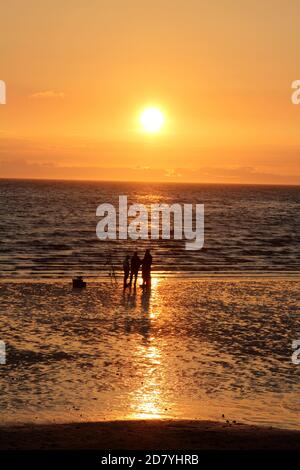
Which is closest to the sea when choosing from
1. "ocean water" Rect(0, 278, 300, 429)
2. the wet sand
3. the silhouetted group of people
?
"ocean water" Rect(0, 278, 300, 429)

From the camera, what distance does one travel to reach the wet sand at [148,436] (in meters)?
12.0

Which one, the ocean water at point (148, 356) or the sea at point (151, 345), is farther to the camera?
the sea at point (151, 345)

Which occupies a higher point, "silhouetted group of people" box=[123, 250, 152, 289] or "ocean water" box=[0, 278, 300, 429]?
"silhouetted group of people" box=[123, 250, 152, 289]

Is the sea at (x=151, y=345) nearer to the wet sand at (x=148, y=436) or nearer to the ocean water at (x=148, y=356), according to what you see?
the ocean water at (x=148, y=356)

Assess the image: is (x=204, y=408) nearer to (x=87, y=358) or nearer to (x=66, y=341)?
(x=87, y=358)

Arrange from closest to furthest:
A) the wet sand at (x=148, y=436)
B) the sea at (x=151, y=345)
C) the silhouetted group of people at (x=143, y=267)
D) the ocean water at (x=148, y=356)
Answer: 1. the wet sand at (x=148, y=436)
2. the ocean water at (x=148, y=356)
3. the sea at (x=151, y=345)
4. the silhouetted group of people at (x=143, y=267)

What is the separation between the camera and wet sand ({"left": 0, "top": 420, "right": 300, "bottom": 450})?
12.0 metres

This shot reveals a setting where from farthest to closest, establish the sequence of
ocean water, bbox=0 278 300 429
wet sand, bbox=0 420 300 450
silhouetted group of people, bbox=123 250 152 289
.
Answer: silhouetted group of people, bbox=123 250 152 289
ocean water, bbox=0 278 300 429
wet sand, bbox=0 420 300 450

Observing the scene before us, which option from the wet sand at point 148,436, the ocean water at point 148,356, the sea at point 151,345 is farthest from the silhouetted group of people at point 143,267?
the wet sand at point 148,436

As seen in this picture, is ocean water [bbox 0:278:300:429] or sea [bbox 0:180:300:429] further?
sea [bbox 0:180:300:429]

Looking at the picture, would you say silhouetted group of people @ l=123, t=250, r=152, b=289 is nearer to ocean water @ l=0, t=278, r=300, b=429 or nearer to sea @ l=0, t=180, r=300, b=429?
sea @ l=0, t=180, r=300, b=429

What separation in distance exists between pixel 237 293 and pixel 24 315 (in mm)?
11163

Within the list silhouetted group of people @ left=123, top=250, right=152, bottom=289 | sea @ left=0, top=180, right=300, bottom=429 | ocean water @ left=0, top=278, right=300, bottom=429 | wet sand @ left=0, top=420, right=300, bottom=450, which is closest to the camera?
wet sand @ left=0, top=420, right=300, bottom=450

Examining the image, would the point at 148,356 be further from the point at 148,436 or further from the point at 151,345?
the point at 148,436
